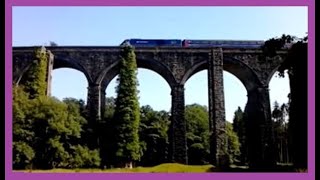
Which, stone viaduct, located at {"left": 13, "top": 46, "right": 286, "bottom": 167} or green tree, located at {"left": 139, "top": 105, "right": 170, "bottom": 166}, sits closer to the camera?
stone viaduct, located at {"left": 13, "top": 46, "right": 286, "bottom": 167}

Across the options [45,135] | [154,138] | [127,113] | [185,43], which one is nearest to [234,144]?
[154,138]

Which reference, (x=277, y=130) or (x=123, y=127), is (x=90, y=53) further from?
(x=277, y=130)

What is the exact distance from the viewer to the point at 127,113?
95.9 feet

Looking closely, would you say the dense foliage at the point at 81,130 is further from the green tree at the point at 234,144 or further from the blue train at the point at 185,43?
the green tree at the point at 234,144

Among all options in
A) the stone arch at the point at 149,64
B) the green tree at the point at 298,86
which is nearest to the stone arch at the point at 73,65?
the stone arch at the point at 149,64

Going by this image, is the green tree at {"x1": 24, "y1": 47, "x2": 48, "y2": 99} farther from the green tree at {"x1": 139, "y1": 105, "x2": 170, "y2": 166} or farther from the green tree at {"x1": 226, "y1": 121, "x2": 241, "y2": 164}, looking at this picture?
the green tree at {"x1": 226, "y1": 121, "x2": 241, "y2": 164}

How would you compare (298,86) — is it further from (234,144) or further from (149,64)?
(234,144)

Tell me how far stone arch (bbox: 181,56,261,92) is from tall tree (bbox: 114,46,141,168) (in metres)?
3.32

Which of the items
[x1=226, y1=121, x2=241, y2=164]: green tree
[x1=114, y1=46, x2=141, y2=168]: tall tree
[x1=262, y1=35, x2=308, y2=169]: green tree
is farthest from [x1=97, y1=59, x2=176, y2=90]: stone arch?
[x1=226, y1=121, x2=241, y2=164]: green tree

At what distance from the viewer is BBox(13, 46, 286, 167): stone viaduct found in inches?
1190

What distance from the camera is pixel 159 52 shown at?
3106 centimetres

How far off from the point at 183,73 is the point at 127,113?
14.7 feet

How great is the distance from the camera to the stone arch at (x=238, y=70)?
102ft
